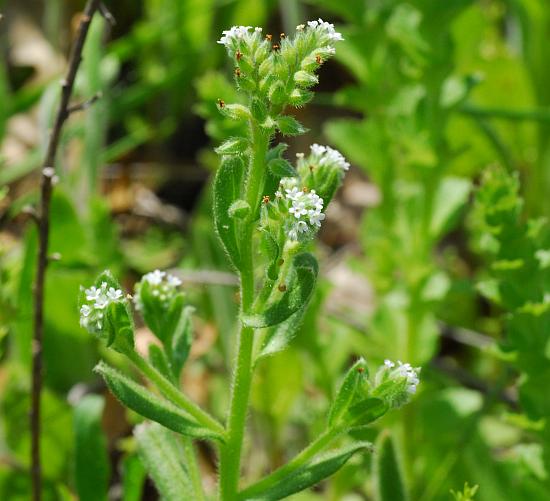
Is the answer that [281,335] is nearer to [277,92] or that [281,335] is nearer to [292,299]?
[292,299]

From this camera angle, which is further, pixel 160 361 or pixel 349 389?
pixel 160 361

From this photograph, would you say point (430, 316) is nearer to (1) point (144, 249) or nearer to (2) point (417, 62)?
(2) point (417, 62)

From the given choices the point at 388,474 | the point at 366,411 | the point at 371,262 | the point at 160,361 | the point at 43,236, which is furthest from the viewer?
the point at 371,262

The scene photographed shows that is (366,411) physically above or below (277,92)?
below

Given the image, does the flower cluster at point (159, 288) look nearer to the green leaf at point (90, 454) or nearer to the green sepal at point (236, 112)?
the green sepal at point (236, 112)

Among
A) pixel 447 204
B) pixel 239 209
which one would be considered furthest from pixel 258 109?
pixel 447 204

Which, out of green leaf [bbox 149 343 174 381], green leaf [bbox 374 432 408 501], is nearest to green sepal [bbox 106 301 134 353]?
green leaf [bbox 149 343 174 381]

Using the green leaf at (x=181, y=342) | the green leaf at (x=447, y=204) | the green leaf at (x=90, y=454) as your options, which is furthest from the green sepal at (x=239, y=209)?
the green leaf at (x=447, y=204)
